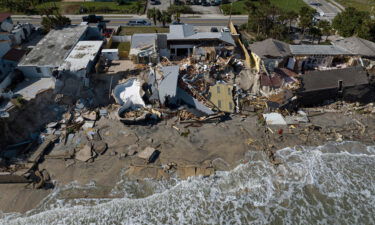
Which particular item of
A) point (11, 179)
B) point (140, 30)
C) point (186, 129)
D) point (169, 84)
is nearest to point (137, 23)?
point (140, 30)

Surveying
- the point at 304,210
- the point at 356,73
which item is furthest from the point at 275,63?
the point at 304,210

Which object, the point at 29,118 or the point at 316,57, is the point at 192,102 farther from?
the point at 316,57

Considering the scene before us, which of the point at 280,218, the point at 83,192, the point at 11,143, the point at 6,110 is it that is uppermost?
the point at 6,110

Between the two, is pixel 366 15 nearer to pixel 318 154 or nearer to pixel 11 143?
pixel 318 154

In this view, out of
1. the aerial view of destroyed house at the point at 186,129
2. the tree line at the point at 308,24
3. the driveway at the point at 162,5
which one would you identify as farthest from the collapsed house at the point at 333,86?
the driveway at the point at 162,5

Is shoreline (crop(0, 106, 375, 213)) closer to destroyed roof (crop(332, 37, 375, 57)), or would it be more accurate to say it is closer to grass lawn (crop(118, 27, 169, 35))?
destroyed roof (crop(332, 37, 375, 57))
